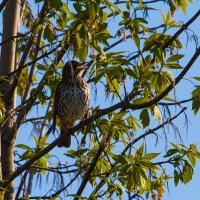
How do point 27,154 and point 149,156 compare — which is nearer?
point 149,156

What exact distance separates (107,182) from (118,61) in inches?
46.6

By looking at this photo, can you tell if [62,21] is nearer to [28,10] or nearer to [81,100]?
[28,10]

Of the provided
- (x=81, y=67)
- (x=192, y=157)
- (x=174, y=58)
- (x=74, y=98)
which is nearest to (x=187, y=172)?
(x=192, y=157)

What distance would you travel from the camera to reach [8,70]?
7.68 m

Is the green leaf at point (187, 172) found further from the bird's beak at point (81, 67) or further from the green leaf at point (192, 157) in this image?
the bird's beak at point (81, 67)

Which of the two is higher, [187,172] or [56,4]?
[56,4]

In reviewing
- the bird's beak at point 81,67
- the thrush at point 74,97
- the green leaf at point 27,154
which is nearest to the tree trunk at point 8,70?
the green leaf at point 27,154

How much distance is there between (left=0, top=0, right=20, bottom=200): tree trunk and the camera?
7121 mm

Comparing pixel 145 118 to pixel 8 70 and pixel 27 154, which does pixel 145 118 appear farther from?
pixel 8 70

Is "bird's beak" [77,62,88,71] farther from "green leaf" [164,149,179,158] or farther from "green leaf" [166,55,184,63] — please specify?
"green leaf" [166,55,184,63]

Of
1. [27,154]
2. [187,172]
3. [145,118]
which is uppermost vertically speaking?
[145,118]

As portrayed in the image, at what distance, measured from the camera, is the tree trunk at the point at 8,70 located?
280 inches

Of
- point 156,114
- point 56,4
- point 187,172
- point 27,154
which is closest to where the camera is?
point 56,4

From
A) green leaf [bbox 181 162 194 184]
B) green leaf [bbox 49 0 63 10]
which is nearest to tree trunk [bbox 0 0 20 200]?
green leaf [bbox 49 0 63 10]
